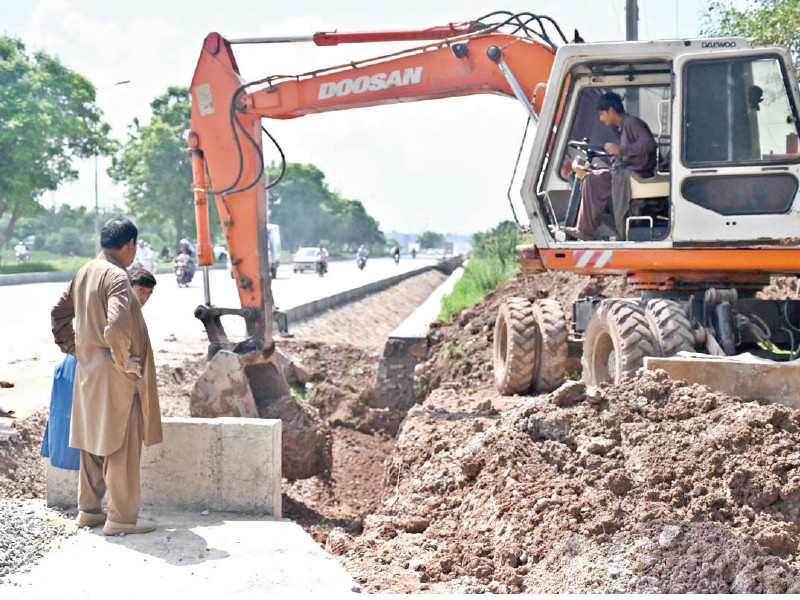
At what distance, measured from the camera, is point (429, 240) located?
177625 mm

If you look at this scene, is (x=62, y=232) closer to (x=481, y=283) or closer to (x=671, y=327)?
(x=481, y=283)

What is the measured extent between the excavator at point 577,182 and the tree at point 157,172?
4639 centimetres

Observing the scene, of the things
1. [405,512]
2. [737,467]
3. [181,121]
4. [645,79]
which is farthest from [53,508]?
[181,121]

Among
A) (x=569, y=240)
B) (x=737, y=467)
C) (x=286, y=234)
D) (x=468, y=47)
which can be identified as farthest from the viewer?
(x=286, y=234)

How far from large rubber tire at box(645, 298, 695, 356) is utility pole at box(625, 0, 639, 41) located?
422 inches

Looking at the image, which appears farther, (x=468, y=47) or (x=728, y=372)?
(x=468, y=47)

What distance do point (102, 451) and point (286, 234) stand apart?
100020mm

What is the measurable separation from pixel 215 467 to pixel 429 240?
565 ft

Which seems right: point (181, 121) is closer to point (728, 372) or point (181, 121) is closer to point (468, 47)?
point (468, 47)

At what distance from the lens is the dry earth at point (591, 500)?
434 cm

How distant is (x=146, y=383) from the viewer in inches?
210

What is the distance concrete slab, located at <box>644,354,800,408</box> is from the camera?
5898 millimetres

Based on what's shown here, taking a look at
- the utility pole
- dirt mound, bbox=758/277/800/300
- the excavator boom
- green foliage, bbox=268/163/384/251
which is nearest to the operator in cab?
the excavator boom

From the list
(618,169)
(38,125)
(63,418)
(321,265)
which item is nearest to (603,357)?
(618,169)
